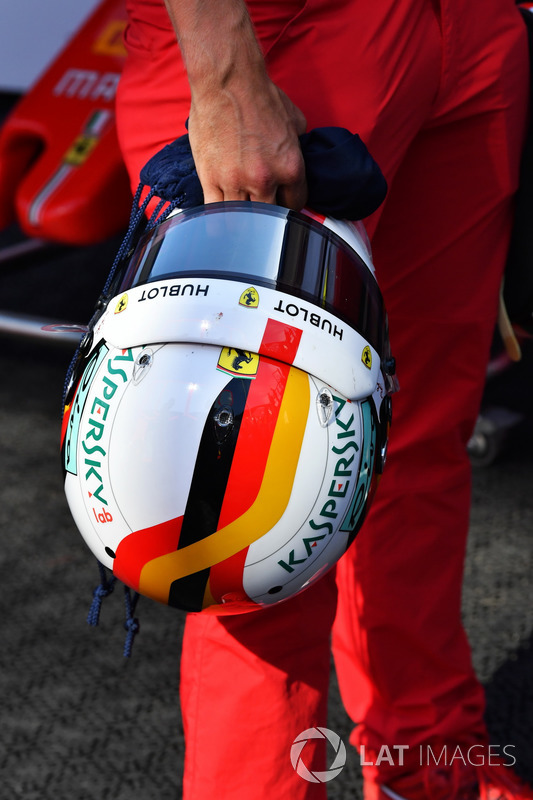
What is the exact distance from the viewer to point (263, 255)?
0.79m

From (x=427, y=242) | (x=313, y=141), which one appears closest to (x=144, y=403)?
(x=313, y=141)

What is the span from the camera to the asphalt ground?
1.24 meters

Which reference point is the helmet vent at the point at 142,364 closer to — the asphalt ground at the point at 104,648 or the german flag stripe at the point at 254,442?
the german flag stripe at the point at 254,442

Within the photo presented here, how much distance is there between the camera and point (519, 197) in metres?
1.11

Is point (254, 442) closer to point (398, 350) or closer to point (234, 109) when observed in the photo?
point (234, 109)

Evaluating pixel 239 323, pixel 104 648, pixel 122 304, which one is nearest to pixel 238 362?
pixel 239 323

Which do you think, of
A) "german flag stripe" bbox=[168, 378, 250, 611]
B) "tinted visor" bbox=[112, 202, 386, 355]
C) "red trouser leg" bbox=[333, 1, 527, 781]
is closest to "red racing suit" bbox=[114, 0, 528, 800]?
"red trouser leg" bbox=[333, 1, 527, 781]

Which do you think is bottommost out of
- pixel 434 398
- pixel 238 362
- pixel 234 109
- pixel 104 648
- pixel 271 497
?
pixel 104 648

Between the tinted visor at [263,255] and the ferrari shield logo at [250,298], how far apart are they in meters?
0.01

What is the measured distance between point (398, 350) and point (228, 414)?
431 mm

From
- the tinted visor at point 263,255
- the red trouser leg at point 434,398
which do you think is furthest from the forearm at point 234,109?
the red trouser leg at point 434,398

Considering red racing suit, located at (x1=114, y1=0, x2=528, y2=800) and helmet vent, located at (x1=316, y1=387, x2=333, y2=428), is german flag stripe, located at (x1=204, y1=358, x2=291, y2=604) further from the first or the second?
red racing suit, located at (x1=114, y1=0, x2=528, y2=800)

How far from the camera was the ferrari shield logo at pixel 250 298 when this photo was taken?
77cm

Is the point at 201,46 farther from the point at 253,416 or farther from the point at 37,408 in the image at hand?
the point at 37,408
